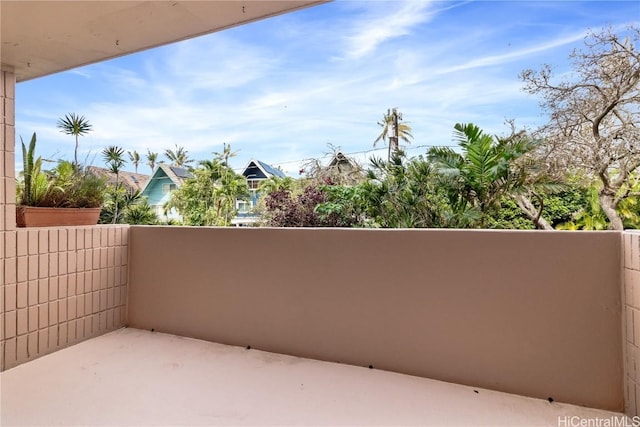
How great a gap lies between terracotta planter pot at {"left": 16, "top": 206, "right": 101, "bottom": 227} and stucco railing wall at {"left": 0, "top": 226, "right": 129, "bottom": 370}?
0.36 ft

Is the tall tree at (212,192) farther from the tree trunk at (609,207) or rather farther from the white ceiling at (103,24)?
the tree trunk at (609,207)

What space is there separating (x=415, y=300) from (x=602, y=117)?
12.4 ft

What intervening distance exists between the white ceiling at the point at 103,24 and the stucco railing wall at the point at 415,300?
1325 mm

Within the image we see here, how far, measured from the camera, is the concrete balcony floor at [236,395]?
147 centimetres

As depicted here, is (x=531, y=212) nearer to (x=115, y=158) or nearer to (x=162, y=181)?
(x=115, y=158)

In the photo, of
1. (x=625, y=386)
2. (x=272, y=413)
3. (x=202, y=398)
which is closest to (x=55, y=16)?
(x=202, y=398)

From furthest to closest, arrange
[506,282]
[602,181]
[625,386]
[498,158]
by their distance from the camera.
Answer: [602,181], [498,158], [506,282], [625,386]

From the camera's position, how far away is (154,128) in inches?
322

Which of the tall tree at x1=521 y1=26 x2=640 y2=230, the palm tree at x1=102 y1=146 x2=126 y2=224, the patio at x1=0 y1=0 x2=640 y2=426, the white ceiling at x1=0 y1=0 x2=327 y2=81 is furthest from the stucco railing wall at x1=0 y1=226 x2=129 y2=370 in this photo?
the tall tree at x1=521 y1=26 x2=640 y2=230

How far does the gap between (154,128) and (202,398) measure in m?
8.18

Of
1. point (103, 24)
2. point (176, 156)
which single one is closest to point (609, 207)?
point (103, 24)

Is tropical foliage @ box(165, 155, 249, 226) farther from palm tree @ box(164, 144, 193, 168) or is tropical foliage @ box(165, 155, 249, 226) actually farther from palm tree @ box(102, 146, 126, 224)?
palm tree @ box(164, 144, 193, 168)

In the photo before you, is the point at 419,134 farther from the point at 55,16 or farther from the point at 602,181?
the point at 55,16

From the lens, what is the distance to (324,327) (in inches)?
82.2
